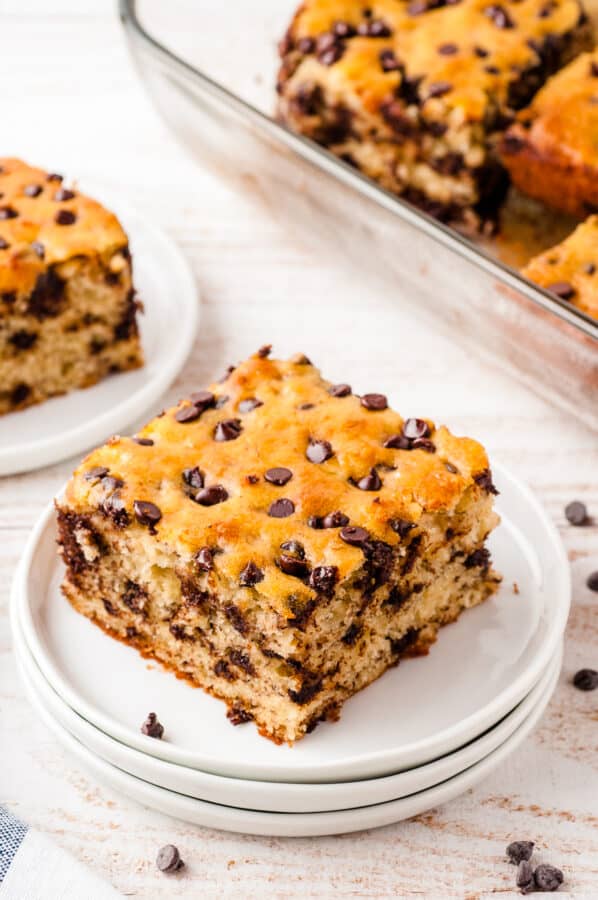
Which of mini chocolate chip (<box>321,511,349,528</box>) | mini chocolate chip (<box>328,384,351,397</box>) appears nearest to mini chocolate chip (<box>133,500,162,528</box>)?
mini chocolate chip (<box>321,511,349,528</box>)

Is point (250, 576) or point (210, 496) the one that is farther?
point (210, 496)

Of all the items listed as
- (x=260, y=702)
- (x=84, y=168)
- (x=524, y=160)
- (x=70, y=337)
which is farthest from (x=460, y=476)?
(x=84, y=168)

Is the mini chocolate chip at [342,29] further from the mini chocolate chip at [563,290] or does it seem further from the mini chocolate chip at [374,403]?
the mini chocolate chip at [374,403]

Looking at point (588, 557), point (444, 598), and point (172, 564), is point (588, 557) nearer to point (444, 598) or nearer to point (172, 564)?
point (444, 598)

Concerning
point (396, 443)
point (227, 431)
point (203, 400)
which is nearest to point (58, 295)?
point (203, 400)

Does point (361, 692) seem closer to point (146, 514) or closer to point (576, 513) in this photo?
point (146, 514)
